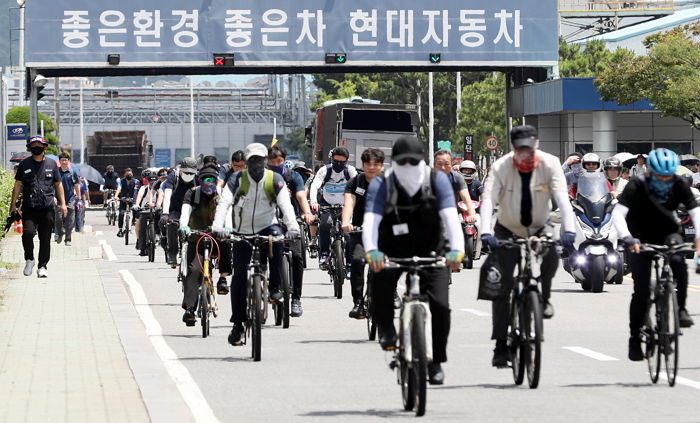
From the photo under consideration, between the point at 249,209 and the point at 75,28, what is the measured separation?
3224 centimetres

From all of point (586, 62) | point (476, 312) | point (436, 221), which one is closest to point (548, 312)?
point (436, 221)

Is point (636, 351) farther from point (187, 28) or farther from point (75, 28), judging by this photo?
point (75, 28)

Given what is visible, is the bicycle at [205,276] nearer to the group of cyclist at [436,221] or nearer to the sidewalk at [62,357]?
the group of cyclist at [436,221]

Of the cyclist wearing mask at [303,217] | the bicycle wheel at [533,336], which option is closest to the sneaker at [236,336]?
the cyclist wearing mask at [303,217]

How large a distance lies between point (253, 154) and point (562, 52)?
235 feet

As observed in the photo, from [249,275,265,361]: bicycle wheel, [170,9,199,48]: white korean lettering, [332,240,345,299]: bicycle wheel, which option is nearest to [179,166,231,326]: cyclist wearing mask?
[249,275,265,361]: bicycle wheel

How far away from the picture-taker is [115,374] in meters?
11.2

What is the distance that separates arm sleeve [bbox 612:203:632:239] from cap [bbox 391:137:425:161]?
1832mm

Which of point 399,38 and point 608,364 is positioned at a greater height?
point 399,38

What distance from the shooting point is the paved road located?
948 cm

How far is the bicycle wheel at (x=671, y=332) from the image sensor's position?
1045 centimetres

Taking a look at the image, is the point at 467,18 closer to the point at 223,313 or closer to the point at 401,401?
the point at 223,313

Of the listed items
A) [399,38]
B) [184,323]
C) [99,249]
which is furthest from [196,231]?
[399,38]

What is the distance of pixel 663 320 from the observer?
10539 mm
